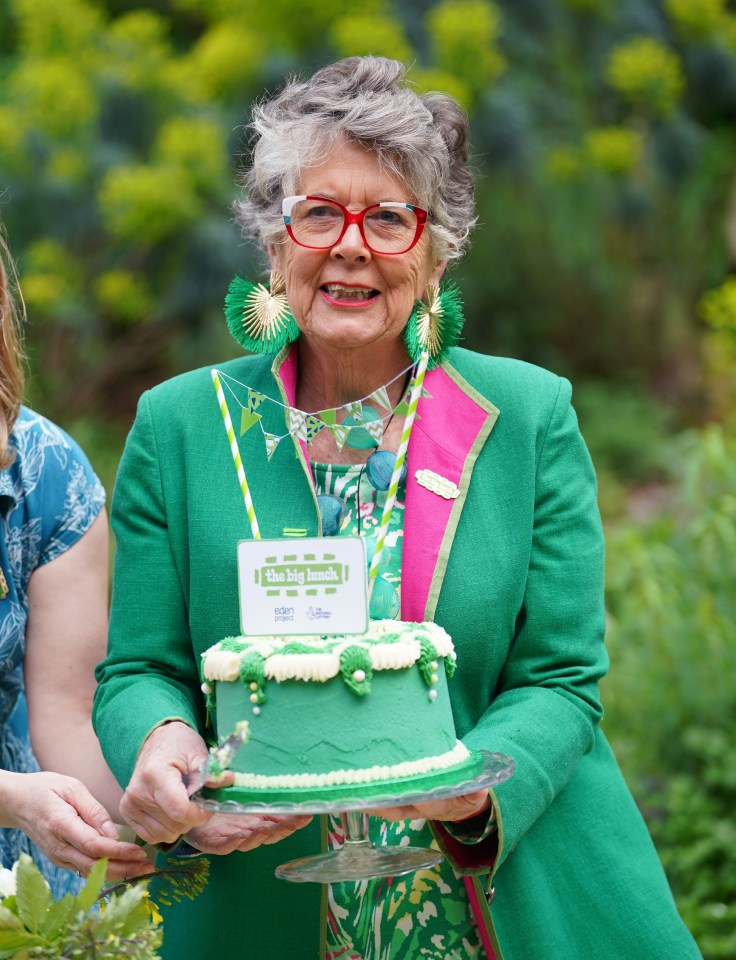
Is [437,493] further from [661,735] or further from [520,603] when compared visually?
[661,735]

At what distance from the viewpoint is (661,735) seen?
14.6 ft

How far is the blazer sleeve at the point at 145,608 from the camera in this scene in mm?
2113

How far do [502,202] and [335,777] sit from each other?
8374mm

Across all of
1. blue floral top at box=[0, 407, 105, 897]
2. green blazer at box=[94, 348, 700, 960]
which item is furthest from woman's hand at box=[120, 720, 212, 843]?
blue floral top at box=[0, 407, 105, 897]

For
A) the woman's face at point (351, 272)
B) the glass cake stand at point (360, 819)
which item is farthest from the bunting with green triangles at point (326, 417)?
the glass cake stand at point (360, 819)

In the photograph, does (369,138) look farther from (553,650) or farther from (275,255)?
(553,650)

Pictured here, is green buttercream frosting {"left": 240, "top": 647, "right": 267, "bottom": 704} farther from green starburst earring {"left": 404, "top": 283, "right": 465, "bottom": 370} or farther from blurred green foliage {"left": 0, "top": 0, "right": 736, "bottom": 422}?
blurred green foliage {"left": 0, "top": 0, "right": 736, "bottom": 422}

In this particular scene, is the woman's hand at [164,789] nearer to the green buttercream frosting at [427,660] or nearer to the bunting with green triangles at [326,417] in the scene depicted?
the green buttercream frosting at [427,660]

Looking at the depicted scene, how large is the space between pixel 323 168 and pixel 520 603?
0.80 meters

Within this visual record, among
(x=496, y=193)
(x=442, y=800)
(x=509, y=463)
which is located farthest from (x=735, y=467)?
(x=496, y=193)

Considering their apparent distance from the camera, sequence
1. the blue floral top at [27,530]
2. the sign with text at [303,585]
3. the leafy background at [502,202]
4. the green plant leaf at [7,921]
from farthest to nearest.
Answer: the leafy background at [502,202]
the blue floral top at [27,530]
the sign with text at [303,585]
the green plant leaf at [7,921]

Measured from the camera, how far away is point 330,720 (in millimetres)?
1726

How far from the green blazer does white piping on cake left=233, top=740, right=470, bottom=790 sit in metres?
→ 0.29

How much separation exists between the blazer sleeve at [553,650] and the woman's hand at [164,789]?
403 millimetres
